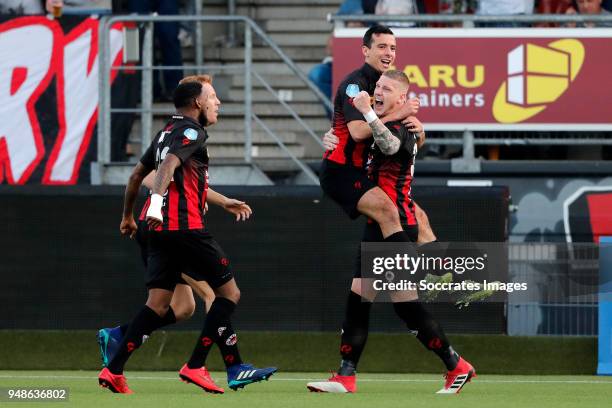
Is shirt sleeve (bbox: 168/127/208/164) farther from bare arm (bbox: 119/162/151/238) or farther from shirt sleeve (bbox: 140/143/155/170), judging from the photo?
bare arm (bbox: 119/162/151/238)

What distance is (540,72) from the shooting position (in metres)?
15.3

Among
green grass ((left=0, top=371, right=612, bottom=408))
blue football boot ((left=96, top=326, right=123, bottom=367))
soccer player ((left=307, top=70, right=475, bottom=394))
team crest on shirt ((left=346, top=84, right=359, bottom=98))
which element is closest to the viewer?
green grass ((left=0, top=371, right=612, bottom=408))

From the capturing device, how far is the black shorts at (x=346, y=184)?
10.9 metres

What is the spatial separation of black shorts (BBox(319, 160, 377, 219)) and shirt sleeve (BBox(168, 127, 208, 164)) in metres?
1.06

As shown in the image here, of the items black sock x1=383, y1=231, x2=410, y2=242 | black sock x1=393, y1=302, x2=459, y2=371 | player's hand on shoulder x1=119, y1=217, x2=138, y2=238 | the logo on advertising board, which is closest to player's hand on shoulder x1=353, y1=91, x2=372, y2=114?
black sock x1=383, y1=231, x2=410, y2=242

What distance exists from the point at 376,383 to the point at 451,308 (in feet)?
6.01

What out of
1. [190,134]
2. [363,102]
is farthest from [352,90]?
[190,134]

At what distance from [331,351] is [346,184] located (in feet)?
10.5

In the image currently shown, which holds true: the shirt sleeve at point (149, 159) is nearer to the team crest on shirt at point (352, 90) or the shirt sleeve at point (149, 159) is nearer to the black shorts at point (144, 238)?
the black shorts at point (144, 238)

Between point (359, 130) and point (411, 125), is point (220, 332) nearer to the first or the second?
point (359, 130)

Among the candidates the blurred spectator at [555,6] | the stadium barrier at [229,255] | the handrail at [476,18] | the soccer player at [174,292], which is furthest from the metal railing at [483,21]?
the soccer player at [174,292]

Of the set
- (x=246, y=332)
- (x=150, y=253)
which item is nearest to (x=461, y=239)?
(x=246, y=332)

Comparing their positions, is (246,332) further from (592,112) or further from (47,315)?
(592,112)

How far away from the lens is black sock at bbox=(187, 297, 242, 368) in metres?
10.6
